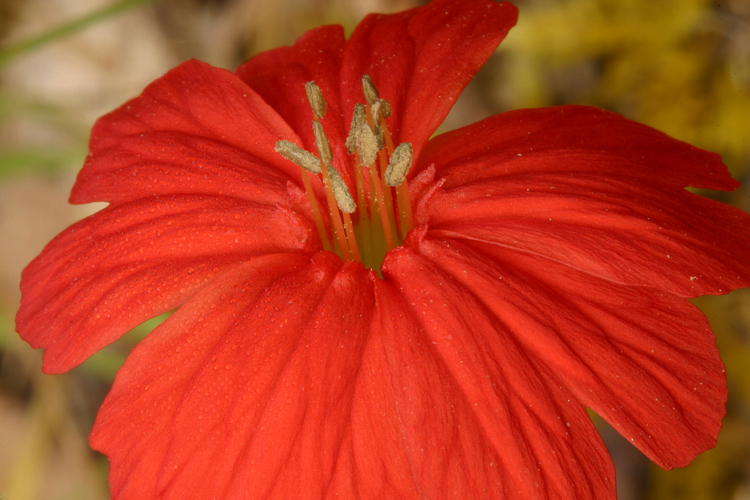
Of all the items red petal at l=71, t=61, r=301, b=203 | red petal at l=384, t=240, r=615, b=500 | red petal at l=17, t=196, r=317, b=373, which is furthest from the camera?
red petal at l=71, t=61, r=301, b=203

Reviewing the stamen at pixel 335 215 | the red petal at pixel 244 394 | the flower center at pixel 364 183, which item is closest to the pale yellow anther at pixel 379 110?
the flower center at pixel 364 183

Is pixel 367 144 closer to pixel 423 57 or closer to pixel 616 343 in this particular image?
pixel 423 57

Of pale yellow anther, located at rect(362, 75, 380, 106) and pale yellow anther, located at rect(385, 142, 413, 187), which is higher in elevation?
pale yellow anther, located at rect(362, 75, 380, 106)

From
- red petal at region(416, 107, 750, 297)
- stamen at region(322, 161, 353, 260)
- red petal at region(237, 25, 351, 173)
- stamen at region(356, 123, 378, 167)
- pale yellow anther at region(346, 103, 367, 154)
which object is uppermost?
red petal at region(237, 25, 351, 173)

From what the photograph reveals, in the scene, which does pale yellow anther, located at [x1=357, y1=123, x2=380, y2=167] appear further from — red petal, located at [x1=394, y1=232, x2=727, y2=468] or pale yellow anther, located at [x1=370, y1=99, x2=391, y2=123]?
red petal, located at [x1=394, y1=232, x2=727, y2=468]

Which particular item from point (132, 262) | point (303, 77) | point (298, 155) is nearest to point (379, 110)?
point (298, 155)

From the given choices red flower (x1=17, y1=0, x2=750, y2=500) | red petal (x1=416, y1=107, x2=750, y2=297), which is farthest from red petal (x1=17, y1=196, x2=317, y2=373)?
red petal (x1=416, y1=107, x2=750, y2=297)
